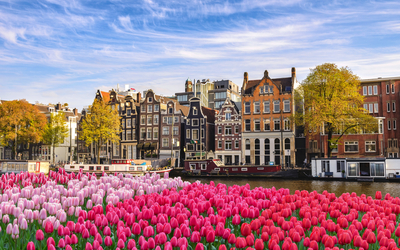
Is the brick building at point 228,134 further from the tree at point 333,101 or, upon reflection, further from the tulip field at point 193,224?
the tulip field at point 193,224

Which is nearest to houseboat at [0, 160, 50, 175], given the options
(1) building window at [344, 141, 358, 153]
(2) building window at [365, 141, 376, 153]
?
(1) building window at [344, 141, 358, 153]

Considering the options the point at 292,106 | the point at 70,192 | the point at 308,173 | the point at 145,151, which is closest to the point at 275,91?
the point at 292,106

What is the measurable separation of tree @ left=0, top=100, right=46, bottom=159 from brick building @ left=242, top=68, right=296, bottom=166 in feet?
126

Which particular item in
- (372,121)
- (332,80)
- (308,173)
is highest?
(332,80)

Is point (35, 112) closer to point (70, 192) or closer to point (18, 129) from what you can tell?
point (18, 129)

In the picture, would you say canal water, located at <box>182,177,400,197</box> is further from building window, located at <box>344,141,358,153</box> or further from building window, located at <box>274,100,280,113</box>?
building window, located at <box>274,100,280,113</box>

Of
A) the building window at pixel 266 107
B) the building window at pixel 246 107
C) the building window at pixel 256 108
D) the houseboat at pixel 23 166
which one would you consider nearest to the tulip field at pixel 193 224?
the houseboat at pixel 23 166

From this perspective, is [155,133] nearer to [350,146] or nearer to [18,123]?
[18,123]

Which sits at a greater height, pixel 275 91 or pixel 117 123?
pixel 275 91

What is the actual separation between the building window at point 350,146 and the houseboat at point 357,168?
43.5 feet

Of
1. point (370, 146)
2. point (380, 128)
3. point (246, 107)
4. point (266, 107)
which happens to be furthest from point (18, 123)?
point (380, 128)

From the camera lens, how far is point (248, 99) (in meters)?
61.5

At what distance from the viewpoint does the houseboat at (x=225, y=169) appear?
45031mm

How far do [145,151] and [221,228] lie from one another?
206ft
